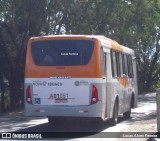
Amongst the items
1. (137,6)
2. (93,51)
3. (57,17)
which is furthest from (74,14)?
(93,51)

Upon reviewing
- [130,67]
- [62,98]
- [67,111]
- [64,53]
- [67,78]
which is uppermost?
[64,53]

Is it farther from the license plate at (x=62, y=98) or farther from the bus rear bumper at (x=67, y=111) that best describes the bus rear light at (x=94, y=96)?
the license plate at (x=62, y=98)

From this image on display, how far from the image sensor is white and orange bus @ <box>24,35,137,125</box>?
1689 centimetres

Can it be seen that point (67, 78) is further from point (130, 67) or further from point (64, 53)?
point (130, 67)

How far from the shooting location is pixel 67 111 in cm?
1689

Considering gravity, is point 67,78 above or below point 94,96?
above

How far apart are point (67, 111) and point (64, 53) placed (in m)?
1.88

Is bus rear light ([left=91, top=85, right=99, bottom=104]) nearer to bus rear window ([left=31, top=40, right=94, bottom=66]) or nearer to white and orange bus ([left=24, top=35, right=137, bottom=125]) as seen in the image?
white and orange bus ([left=24, top=35, right=137, bottom=125])

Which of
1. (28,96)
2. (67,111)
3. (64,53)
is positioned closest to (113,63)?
(64,53)

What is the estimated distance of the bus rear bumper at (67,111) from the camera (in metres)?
16.8

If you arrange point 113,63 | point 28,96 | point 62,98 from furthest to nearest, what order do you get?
point 113,63, point 28,96, point 62,98

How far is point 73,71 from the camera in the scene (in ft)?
56.0

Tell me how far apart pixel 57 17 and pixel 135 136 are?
64.4ft

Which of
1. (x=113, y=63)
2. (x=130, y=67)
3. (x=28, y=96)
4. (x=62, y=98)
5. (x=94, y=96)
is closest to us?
(x=94, y=96)
